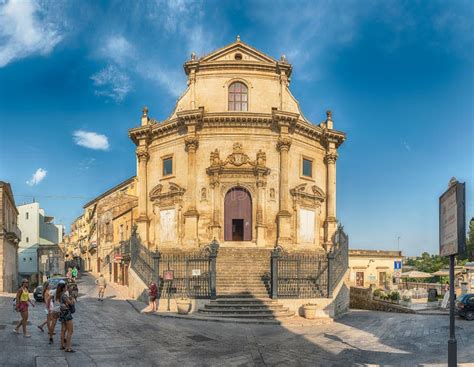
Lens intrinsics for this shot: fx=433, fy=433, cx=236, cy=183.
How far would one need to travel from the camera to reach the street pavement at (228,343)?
10.8 meters

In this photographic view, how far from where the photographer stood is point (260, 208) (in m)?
28.2

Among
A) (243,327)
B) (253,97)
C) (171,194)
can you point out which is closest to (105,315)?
(243,327)

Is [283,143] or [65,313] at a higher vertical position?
[283,143]

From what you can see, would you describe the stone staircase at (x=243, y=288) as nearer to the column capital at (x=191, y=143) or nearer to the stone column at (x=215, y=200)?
the stone column at (x=215, y=200)

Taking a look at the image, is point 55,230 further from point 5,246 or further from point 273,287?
point 273,287

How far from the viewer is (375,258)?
4809 centimetres

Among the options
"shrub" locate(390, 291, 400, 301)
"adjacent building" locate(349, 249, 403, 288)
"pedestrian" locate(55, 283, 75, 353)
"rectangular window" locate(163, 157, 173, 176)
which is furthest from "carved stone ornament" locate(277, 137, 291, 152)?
"adjacent building" locate(349, 249, 403, 288)

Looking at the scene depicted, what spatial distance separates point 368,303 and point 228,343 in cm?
2019

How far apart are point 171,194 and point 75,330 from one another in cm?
1568

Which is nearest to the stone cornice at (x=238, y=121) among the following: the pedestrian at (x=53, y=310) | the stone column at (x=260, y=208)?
the stone column at (x=260, y=208)

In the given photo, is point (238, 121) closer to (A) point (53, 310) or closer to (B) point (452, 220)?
(A) point (53, 310)

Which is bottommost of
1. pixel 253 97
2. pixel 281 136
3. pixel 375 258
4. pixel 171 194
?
pixel 375 258

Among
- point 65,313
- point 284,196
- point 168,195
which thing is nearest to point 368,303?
point 284,196

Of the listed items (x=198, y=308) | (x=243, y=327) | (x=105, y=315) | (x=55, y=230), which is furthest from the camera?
(x=55, y=230)
